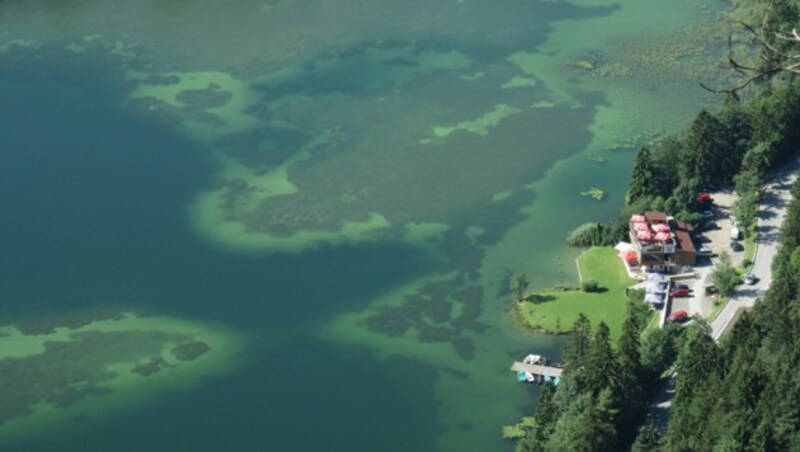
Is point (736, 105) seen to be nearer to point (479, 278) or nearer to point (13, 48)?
point (479, 278)

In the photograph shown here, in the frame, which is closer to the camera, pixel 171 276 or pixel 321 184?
pixel 171 276

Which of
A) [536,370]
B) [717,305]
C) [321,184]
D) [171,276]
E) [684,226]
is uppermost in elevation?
[321,184]

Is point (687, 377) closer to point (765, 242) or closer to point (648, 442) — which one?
point (648, 442)

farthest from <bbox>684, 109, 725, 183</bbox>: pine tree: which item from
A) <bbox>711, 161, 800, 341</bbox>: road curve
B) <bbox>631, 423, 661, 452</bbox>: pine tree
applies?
<bbox>631, 423, 661, 452</bbox>: pine tree

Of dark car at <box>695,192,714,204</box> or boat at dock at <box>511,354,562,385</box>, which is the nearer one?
boat at dock at <box>511,354,562,385</box>

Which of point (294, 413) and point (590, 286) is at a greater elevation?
point (590, 286)

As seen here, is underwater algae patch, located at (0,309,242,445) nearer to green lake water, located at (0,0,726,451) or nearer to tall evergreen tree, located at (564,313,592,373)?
green lake water, located at (0,0,726,451)

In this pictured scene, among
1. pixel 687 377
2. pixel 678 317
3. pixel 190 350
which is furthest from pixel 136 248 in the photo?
pixel 687 377

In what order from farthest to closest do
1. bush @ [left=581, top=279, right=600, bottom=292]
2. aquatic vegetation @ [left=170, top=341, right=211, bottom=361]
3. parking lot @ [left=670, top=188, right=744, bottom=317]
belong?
bush @ [left=581, top=279, right=600, bottom=292]
parking lot @ [left=670, top=188, right=744, bottom=317]
aquatic vegetation @ [left=170, top=341, right=211, bottom=361]
